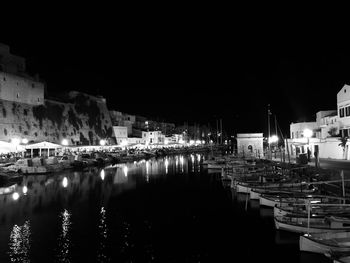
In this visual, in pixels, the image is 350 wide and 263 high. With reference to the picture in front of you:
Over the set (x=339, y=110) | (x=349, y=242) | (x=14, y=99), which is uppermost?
(x=14, y=99)

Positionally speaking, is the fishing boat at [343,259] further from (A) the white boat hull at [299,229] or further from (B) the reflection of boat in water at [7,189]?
(B) the reflection of boat in water at [7,189]

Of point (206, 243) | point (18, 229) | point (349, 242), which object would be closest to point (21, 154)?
point (18, 229)

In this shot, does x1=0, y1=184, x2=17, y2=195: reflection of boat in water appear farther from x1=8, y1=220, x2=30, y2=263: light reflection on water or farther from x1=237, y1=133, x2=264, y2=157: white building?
x1=237, y1=133, x2=264, y2=157: white building

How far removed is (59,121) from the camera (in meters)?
47.1

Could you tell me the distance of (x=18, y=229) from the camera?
12.6m

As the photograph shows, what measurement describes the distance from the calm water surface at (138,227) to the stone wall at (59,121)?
63.3ft

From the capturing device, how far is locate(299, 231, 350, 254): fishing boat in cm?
831

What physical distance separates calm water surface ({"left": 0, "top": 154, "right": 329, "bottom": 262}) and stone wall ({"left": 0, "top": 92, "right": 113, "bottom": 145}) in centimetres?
1929

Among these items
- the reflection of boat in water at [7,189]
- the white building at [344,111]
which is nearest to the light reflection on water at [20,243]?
the reflection of boat in water at [7,189]

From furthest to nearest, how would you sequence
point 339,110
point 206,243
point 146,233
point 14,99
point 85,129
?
point 85,129, point 14,99, point 339,110, point 146,233, point 206,243

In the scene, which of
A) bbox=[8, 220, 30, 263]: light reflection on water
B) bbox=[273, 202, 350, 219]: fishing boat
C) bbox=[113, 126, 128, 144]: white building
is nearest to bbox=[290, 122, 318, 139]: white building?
bbox=[273, 202, 350, 219]: fishing boat

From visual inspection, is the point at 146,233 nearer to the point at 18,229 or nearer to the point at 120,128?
the point at 18,229

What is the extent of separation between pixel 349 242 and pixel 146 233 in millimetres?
6755

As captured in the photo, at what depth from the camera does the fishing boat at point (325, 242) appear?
8.31m
